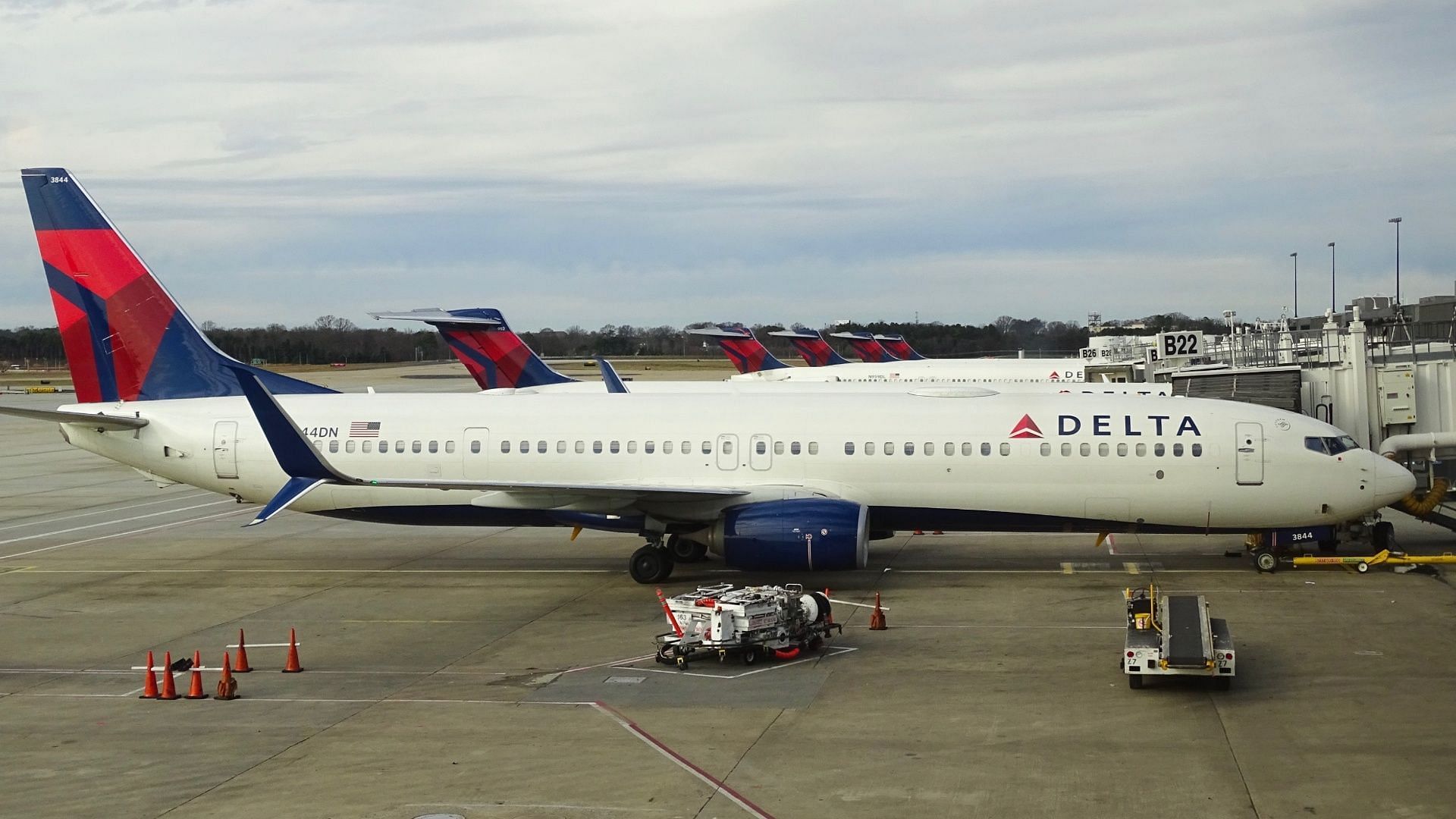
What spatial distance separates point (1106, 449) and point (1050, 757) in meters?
11.6

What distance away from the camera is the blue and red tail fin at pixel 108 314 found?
27406 millimetres

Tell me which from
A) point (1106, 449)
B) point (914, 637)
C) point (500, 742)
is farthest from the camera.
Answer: point (1106, 449)

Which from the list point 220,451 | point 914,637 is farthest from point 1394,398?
point 220,451

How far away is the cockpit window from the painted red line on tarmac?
49.0 ft

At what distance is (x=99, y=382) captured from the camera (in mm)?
27797

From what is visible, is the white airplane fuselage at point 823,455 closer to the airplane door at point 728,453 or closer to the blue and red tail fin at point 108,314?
the airplane door at point 728,453

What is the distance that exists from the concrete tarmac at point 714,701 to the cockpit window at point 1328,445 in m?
2.32

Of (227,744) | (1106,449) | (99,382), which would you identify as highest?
(99,382)

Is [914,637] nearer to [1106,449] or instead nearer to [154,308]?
[1106,449]

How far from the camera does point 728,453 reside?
25219mm

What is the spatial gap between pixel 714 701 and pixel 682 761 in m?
2.50

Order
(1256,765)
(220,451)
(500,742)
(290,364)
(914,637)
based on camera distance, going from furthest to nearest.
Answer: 1. (290,364)
2. (220,451)
3. (914,637)
4. (500,742)
5. (1256,765)

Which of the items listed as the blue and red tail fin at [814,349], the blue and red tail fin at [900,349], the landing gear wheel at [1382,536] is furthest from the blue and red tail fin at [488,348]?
the blue and red tail fin at [900,349]

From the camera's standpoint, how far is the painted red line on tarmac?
39.9ft
